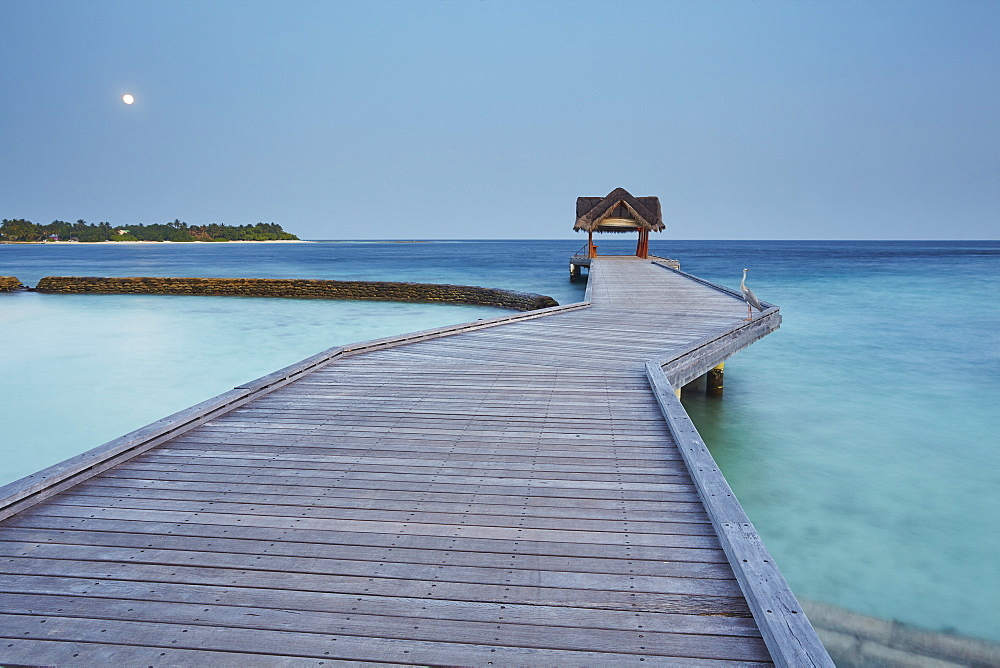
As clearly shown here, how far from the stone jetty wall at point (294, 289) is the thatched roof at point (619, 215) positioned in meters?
7.43

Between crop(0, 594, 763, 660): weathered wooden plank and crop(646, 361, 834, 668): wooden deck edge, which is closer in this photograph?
crop(646, 361, 834, 668): wooden deck edge

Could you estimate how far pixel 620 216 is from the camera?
93.6 ft

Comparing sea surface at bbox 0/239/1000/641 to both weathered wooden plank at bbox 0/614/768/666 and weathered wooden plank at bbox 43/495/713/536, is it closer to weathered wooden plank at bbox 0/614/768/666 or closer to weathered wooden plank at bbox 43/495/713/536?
weathered wooden plank at bbox 43/495/713/536

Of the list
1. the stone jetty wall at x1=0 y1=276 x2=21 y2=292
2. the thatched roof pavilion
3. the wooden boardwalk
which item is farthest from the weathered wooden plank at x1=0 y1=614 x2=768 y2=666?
the stone jetty wall at x1=0 y1=276 x2=21 y2=292

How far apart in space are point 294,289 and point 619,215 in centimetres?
1615

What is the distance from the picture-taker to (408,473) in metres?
3.66

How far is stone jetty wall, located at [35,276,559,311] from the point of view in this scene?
74.9ft

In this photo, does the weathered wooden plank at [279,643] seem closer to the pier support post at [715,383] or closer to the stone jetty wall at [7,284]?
the pier support post at [715,383]

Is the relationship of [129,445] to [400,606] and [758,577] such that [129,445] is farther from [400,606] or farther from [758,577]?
[758,577]

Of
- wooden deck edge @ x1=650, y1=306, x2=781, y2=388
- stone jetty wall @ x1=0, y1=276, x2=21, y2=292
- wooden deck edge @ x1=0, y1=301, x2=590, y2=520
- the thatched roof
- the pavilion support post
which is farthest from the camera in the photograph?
the pavilion support post

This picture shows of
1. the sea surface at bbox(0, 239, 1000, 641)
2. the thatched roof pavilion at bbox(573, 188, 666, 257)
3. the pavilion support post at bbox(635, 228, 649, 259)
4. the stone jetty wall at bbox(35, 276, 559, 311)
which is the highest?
the thatched roof pavilion at bbox(573, 188, 666, 257)

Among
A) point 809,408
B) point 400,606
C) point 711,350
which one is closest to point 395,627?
point 400,606

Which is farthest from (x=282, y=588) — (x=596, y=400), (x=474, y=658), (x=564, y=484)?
(x=596, y=400)

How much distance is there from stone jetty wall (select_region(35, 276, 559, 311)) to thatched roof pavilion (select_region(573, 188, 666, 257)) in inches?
292
